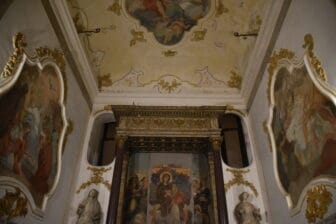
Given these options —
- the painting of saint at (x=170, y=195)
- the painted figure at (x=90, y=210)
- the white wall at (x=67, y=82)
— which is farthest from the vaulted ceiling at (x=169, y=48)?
the painted figure at (x=90, y=210)

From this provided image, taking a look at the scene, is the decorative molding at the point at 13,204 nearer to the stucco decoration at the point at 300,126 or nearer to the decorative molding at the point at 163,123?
the decorative molding at the point at 163,123

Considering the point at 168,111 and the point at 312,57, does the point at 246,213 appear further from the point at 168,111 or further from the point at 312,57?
the point at 312,57

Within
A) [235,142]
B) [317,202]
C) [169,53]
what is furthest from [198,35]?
[317,202]

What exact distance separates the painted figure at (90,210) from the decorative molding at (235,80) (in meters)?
4.78

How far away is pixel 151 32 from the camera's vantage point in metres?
7.40

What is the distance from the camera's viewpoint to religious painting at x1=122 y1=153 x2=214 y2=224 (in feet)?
20.4

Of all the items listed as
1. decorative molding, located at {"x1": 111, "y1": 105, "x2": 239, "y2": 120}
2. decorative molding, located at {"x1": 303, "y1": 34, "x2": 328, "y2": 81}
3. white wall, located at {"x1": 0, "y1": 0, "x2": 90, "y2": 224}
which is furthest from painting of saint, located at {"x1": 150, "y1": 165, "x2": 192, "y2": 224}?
decorative molding, located at {"x1": 303, "y1": 34, "x2": 328, "y2": 81}

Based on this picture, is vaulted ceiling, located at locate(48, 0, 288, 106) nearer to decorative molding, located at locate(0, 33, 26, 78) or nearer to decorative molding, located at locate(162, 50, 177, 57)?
decorative molding, located at locate(162, 50, 177, 57)

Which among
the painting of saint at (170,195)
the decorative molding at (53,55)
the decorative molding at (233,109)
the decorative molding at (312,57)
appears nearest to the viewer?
the decorative molding at (312,57)

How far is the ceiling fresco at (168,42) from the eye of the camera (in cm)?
682

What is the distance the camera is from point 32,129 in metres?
4.59

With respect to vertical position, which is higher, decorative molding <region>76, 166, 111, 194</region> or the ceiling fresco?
the ceiling fresco

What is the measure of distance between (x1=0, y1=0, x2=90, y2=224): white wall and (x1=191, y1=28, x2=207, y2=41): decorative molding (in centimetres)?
342

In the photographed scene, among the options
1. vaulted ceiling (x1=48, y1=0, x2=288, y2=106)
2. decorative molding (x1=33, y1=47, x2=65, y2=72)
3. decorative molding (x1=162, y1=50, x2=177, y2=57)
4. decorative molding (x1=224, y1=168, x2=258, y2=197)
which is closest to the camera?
decorative molding (x1=33, y1=47, x2=65, y2=72)
